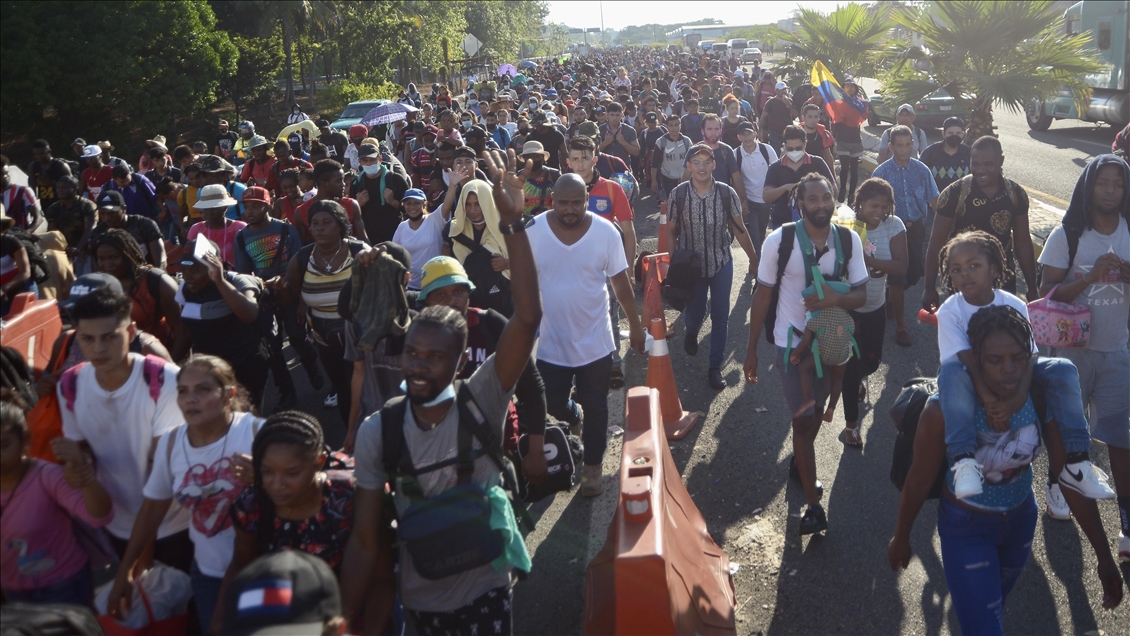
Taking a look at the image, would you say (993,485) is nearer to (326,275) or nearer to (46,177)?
(326,275)

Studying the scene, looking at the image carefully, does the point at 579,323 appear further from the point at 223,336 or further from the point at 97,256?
the point at 97,256

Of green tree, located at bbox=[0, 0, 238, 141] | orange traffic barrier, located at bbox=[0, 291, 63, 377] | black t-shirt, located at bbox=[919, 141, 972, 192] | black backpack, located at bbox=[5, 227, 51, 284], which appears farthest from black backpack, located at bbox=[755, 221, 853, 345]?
green tree, located at bbox=[0, 0, 238, 141]

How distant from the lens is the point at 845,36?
819 inches

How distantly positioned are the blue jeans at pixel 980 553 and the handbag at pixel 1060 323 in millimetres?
1736

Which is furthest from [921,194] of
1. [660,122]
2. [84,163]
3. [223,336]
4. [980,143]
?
[84,163]

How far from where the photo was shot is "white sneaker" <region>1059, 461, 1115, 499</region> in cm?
334

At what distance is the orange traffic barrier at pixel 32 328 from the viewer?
5.59m

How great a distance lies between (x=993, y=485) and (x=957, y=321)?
0.71 meters

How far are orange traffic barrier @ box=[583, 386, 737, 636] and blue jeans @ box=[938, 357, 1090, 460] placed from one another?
113cm

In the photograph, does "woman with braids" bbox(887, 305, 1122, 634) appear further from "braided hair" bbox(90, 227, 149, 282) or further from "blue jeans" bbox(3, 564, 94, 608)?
"braided hair" bbox(90, 227, 149, 282)

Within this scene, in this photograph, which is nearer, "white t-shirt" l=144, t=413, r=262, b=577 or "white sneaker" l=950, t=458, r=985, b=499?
"white sneaker" l=950, t=458, r=985, b=499

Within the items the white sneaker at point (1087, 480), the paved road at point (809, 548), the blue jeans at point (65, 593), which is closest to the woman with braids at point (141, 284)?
the blue jeans at point (65, 593)

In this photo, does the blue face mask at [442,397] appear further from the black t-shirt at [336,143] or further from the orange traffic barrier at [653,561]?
the black t-shirt at [336,143]

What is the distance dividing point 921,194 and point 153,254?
6293 millimetres
